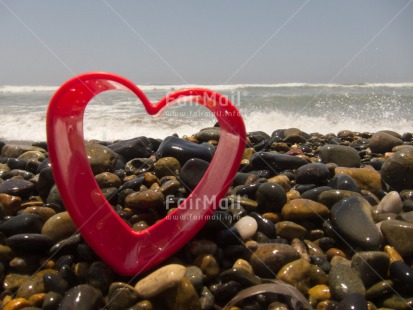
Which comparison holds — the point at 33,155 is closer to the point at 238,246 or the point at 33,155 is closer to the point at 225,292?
the point at 238,246

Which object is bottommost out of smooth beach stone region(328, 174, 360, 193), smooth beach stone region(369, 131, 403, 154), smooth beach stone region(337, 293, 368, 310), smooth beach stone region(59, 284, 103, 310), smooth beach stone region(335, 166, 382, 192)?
smooth beach stone region(369, 131, 403, 154)

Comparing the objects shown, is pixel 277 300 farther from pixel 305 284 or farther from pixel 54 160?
pixel 54 160

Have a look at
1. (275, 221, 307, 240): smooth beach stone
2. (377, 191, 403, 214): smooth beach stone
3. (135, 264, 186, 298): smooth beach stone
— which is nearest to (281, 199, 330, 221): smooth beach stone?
(275, 221, 307, 240): smooth beach stone

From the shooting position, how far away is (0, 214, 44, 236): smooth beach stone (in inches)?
97.3

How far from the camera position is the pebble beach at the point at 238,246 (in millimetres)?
2010

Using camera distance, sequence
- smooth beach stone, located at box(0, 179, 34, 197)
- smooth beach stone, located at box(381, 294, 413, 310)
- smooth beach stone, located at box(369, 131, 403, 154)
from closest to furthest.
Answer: smooth beach stone, located at box(381, 294, 413, 310) → smooth beach stone, located at box(0, 179, 34, 197) → smooth beach stone, located at box(369, 131, 403, 154)

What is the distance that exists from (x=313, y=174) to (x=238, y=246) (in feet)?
4.63

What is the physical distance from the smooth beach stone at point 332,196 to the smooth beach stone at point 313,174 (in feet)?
1.58

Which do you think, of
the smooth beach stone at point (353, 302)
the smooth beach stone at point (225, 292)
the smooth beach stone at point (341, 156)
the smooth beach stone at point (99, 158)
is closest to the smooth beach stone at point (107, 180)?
the smooth beach stone at point (99, 158)

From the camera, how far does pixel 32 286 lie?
6.99ft

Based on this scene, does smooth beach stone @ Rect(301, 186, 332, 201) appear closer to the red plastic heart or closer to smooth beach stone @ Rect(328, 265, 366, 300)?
smooth beach stone @ Rect(328, 265, 366, 300)

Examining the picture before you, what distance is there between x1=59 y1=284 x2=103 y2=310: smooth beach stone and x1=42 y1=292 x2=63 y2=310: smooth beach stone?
0.05 m

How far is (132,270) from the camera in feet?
7.08

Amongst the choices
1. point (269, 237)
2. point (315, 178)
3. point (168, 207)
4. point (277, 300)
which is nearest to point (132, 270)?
point (168, 207)
